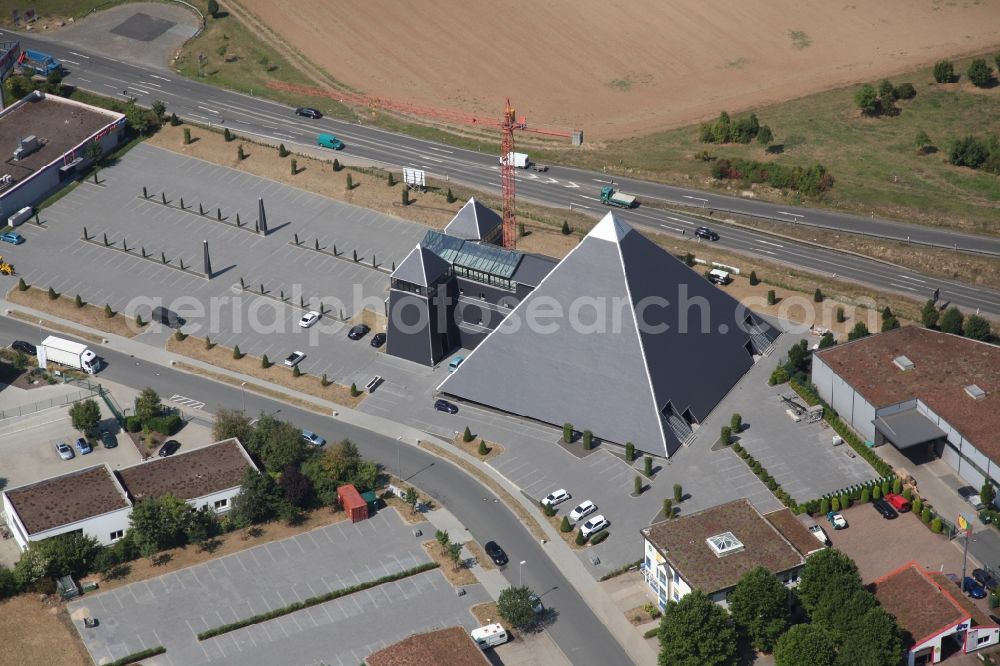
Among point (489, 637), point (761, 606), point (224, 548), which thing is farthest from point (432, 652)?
point (761, 606)

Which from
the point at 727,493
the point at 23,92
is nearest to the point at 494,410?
the point at 727,493

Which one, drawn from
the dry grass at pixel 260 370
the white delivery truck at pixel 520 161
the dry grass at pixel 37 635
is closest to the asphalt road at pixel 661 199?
the white delivery truck at pixel 520 161

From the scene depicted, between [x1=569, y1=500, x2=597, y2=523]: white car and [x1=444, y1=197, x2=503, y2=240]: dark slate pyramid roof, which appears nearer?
[x1=569, y1=500, x2=597, y2=523]: white car

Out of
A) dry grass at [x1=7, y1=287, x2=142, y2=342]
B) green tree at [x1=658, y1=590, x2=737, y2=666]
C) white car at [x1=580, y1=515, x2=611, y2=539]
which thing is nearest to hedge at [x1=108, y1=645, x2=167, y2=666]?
white car at [x1=580, y1=515, x2=611, y2=539]

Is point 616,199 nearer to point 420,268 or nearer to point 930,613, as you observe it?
point 420,268

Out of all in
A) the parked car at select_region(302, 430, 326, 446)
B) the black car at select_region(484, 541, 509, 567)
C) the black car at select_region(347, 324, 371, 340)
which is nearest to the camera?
the black car at select_region(484, 541, 509, 567)

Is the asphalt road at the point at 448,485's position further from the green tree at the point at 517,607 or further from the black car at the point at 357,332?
the black car at the point at 357,332

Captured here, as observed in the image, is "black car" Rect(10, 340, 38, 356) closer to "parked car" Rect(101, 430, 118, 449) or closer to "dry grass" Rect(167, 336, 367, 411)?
"dry grass" Rect(167, 336, 367, 411)

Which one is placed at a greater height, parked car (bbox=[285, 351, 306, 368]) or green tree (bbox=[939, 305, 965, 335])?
parked car (bbox=[285, 351, 306, 368])
